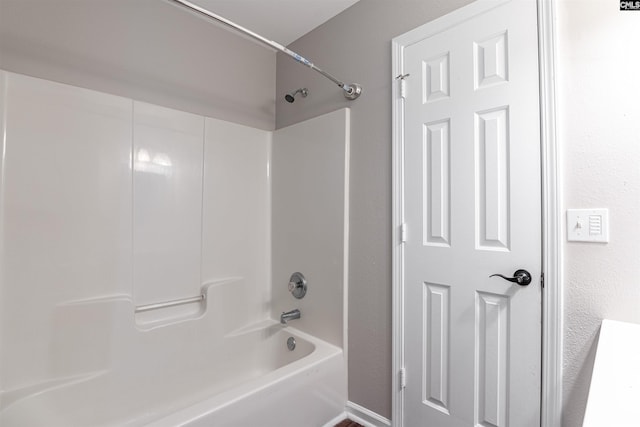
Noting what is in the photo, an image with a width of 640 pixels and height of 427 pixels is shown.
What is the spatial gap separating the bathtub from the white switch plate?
1.26 meters

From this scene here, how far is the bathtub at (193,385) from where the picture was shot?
4.08 ft

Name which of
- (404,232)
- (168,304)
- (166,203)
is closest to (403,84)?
(404,232)

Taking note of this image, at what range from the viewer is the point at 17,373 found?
1295 millimetres

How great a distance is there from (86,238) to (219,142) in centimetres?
→ 91

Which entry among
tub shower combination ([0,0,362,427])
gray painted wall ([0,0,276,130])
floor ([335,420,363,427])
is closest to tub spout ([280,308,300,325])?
tub shower combination ([0,0,362,427])

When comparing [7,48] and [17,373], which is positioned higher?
[7,48]

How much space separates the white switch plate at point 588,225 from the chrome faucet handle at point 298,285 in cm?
138

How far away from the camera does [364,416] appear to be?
164 centimetres

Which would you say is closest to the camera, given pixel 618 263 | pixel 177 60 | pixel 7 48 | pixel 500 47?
pixel 618 263

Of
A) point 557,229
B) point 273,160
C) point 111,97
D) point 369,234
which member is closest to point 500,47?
point 557,229

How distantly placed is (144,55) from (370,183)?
1493mm

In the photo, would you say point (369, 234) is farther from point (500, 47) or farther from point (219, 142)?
point (219, 142)

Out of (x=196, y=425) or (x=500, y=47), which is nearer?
(x=196, y=425)

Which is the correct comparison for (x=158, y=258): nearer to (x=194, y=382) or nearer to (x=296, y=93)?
(x=194, y=382)
